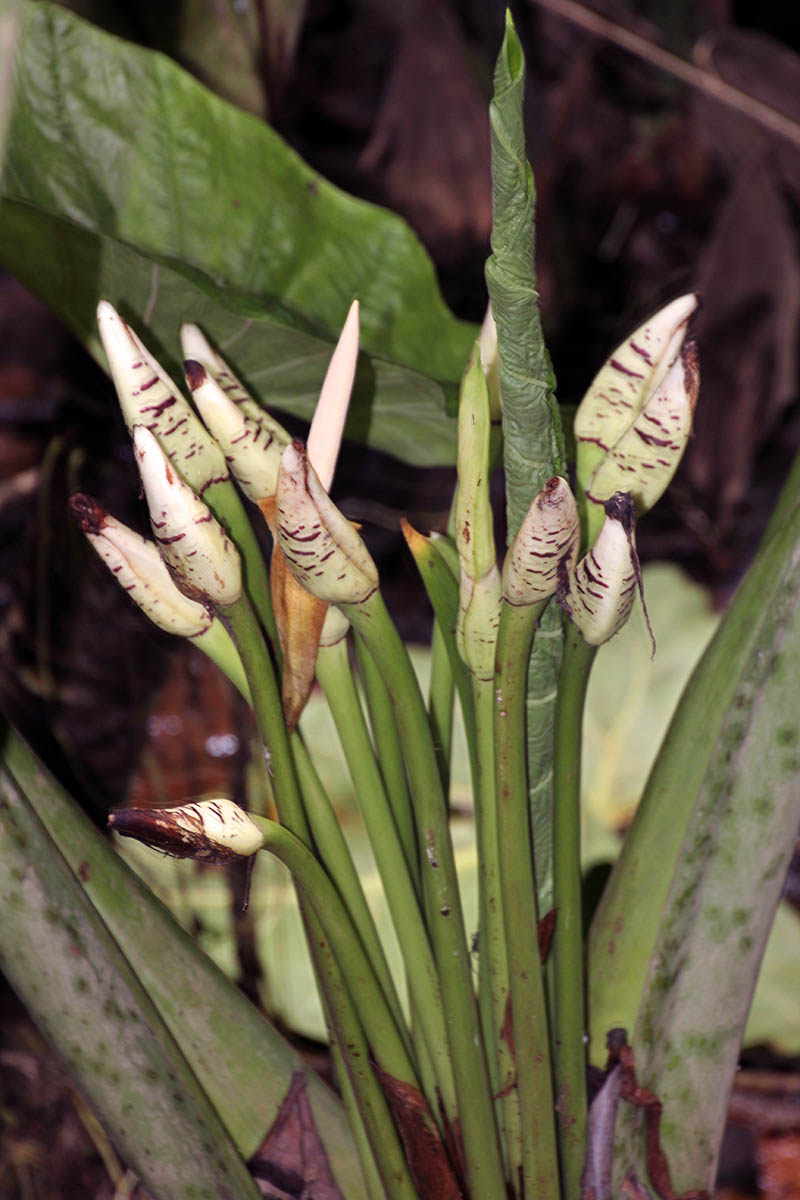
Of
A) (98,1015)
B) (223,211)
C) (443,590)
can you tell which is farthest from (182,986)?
(223,211)

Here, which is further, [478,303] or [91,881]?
[478,303]

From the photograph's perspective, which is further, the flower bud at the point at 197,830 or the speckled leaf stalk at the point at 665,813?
the speckled leaf stalk at the point at 665,813

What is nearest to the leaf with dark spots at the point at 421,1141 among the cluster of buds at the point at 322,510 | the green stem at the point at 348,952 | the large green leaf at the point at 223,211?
the green stem at the point at 348,952

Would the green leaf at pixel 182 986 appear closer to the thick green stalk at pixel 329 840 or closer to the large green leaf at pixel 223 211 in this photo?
the thick green stalk at pixel 329 840

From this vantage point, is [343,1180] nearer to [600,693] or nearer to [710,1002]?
[710,1002]

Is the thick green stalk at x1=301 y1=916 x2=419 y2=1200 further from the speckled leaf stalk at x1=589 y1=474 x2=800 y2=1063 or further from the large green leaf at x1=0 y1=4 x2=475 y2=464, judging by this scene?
the large green leaf at x1=0 y1=4 x2=475 y2=464

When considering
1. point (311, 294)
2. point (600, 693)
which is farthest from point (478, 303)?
point (311, 294)

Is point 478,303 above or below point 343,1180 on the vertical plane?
above
